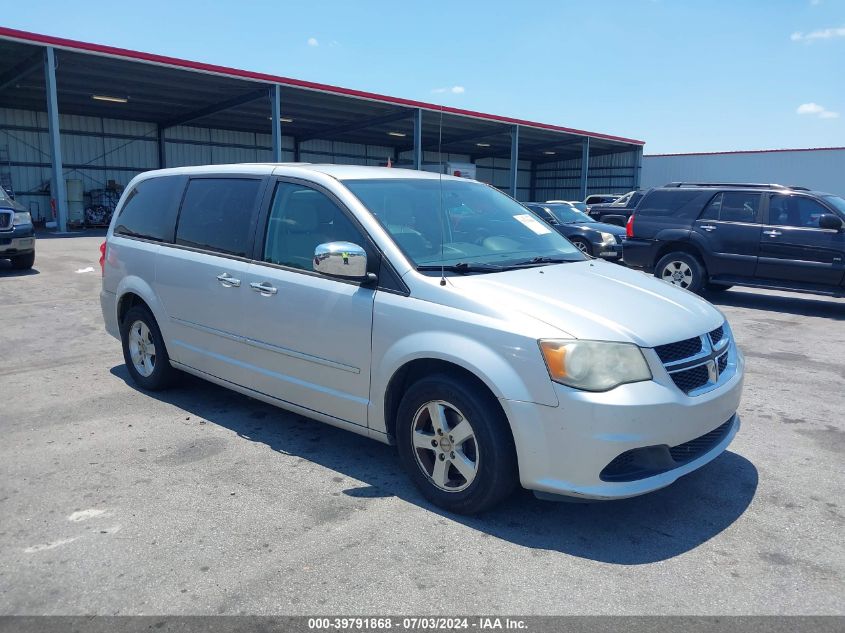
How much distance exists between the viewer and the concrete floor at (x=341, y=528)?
2.81 metres

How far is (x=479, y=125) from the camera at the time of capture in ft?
105

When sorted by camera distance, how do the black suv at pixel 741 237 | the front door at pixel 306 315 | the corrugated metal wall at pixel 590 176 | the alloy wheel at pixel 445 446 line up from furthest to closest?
1. the corrugated metal wall at pixel 590 176
2. the black suv at pixel 741 237
3. the front door at pixel 306 315
4. the alloy wheel at pixel 445 446

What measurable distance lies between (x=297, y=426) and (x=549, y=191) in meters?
44.5

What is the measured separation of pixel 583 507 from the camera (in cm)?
368

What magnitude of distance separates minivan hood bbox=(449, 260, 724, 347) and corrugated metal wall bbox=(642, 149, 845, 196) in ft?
119

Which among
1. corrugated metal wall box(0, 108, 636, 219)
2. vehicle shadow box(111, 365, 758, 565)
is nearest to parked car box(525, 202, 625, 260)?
vehicle shadow box(111, 365, 758, 565)

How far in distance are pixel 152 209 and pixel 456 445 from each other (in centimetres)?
349

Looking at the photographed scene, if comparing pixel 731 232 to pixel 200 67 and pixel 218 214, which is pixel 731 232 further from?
pixel 200 67

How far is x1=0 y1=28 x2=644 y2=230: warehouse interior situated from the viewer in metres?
20.2

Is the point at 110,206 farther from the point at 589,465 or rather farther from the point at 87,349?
the point at 589,465

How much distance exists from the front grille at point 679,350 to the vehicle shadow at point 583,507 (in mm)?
851

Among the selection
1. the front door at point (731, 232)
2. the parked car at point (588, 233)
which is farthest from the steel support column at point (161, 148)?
Result: the front door at point (731, 232)

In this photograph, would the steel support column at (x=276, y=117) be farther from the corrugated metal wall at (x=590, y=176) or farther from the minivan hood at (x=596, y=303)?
the corrugated metal wall at (x=590, y=176)

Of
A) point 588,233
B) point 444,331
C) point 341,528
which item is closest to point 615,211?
point 588,233
